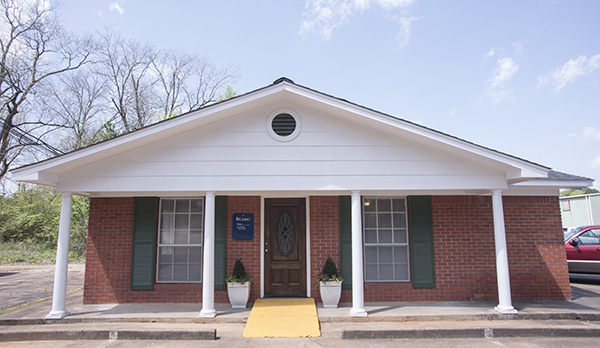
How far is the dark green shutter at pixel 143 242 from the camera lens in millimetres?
7316

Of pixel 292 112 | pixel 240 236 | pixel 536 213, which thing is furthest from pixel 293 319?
pixel 536 213

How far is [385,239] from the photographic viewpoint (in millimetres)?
7641

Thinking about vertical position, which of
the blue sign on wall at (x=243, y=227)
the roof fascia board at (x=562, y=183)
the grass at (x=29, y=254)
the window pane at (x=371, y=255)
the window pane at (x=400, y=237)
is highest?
the roof fascia board at (x=562, y=183)

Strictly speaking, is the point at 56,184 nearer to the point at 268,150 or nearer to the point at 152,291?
the point at 152,291

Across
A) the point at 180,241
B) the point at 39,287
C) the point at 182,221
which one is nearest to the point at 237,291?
the point at 180,241

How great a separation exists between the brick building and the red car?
3321 millimetres

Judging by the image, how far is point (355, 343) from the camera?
17.8 feet

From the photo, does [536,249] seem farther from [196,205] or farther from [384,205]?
[196,205]

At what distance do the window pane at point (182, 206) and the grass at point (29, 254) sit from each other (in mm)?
14932

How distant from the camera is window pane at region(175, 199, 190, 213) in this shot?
7.63 metres

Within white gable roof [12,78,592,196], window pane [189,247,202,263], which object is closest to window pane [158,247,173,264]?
window pane [189,247,202,263]

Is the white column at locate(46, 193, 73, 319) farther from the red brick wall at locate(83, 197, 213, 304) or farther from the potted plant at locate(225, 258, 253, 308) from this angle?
the potted plant at locate(225, 258, 253, 308)

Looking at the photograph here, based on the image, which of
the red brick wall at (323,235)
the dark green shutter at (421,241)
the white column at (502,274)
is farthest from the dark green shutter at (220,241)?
the white column at (502,274)

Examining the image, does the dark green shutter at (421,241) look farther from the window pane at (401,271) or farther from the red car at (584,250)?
the red car at (584,250)
